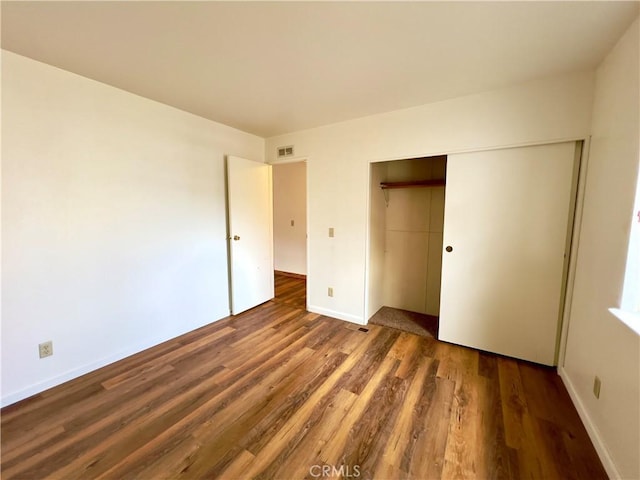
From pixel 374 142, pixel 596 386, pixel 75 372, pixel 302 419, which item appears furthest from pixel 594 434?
pixel 75 372

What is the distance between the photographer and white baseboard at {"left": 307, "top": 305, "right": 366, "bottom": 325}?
3.13m

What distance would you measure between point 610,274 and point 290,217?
4.65 metres

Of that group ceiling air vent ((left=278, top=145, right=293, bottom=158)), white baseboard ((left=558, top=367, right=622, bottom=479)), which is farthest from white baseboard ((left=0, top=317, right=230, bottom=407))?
white baseboard ((left=558, top=367, right=622, bottom=479))

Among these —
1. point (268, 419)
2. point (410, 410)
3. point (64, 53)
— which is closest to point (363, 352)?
point (410, 410)

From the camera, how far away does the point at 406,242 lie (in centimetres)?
344

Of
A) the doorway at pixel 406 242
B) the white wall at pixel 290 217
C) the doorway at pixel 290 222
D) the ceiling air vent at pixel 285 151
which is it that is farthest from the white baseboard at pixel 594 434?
the white wall at pixel 290 217

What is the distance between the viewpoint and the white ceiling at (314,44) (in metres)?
1.37

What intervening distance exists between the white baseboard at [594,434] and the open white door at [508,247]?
38 centimetres

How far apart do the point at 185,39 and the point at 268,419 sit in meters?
2.41

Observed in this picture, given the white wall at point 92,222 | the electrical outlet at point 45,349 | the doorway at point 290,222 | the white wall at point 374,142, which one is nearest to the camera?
the white wall at point 92,222

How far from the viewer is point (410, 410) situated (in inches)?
69.2

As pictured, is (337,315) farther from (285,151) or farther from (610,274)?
(610,274)

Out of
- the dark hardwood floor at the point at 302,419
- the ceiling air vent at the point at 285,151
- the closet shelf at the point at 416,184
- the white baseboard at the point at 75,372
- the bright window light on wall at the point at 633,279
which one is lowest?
the dark hardwood floor at the point at 302,419

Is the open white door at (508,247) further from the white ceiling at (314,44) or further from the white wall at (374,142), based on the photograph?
the white ceiling at (314,44)
